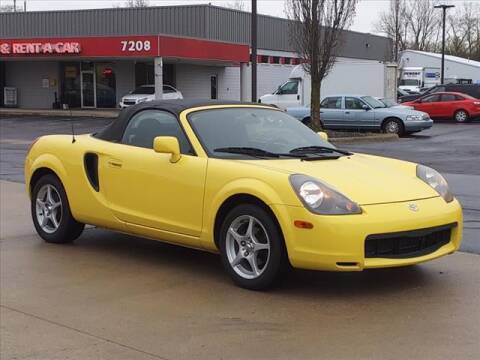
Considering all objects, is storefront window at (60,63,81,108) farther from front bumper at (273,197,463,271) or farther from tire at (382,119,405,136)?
front bumper at (273,197,463,271)

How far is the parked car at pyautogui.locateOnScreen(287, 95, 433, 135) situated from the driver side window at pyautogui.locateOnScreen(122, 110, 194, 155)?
17.3m

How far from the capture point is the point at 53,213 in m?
6.94

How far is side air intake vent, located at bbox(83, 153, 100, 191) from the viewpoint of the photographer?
645 cm

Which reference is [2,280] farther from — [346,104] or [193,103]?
[346,104]

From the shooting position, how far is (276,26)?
45906mm

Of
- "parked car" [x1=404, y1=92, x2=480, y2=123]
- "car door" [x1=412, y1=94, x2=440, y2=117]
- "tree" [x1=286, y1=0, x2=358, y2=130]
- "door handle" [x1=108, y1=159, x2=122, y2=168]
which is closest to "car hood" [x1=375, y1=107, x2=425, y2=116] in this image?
"tree" [x1=286, y1=0, x2=358, y2=130]

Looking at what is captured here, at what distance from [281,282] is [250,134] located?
1402mm

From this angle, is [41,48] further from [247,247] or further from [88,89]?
[247,247]

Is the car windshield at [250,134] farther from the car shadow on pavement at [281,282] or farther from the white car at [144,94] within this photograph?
the white car at [144,94]

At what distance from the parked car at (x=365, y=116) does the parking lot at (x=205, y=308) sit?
1630 cm

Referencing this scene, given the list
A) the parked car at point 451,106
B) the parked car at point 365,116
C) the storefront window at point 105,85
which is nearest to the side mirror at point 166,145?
the parked car at point 365,116

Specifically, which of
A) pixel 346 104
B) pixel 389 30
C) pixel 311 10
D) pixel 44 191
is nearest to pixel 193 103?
pixel 44 191

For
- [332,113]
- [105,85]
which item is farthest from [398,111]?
[105,85]

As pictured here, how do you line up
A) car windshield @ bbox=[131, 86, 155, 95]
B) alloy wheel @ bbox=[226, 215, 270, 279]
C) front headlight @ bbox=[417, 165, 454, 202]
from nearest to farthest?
1. alloy wheel @ bbox=[226, 215, 270, 279]
2. front headlight @ bbox=[417, 165, 454, 202]
3. car windshield @ bbox=[131, 86, 155, 95]
